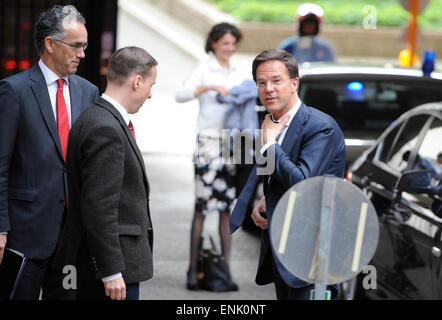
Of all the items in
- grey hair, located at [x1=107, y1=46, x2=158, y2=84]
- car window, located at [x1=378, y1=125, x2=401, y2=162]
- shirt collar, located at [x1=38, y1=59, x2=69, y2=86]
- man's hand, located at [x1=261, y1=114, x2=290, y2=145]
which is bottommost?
car window, located at [x1=378, y1=125, x2=401, y2=162]

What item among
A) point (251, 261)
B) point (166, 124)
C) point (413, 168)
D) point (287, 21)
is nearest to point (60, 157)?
point (413, 168)

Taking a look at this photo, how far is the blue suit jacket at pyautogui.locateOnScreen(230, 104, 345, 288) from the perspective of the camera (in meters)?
4.40

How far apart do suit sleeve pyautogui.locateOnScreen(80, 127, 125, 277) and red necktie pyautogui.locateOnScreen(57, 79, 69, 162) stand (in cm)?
72

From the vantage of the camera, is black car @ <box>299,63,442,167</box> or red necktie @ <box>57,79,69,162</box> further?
black car @ <box>299,63,442,167</box>

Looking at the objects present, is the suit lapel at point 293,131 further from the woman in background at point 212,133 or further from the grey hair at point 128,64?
the woman in background at point 212,133

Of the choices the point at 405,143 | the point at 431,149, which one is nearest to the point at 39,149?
the point at 431,149

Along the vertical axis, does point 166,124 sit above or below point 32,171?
below

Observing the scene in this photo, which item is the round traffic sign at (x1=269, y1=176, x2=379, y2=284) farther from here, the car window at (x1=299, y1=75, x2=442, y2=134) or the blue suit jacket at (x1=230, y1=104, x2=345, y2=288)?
the car window at (x1=299, y1=75, x2=442, y2=134)

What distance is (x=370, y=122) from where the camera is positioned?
8.90m

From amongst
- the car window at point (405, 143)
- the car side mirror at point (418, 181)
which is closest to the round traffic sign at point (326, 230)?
the car side mirror at point (418, 181)

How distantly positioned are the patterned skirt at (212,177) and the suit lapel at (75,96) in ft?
8.92

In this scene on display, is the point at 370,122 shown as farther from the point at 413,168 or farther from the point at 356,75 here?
the point at 413,168

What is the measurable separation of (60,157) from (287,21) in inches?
1003

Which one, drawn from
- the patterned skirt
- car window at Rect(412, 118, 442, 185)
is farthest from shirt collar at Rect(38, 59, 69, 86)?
the patterned skirt
